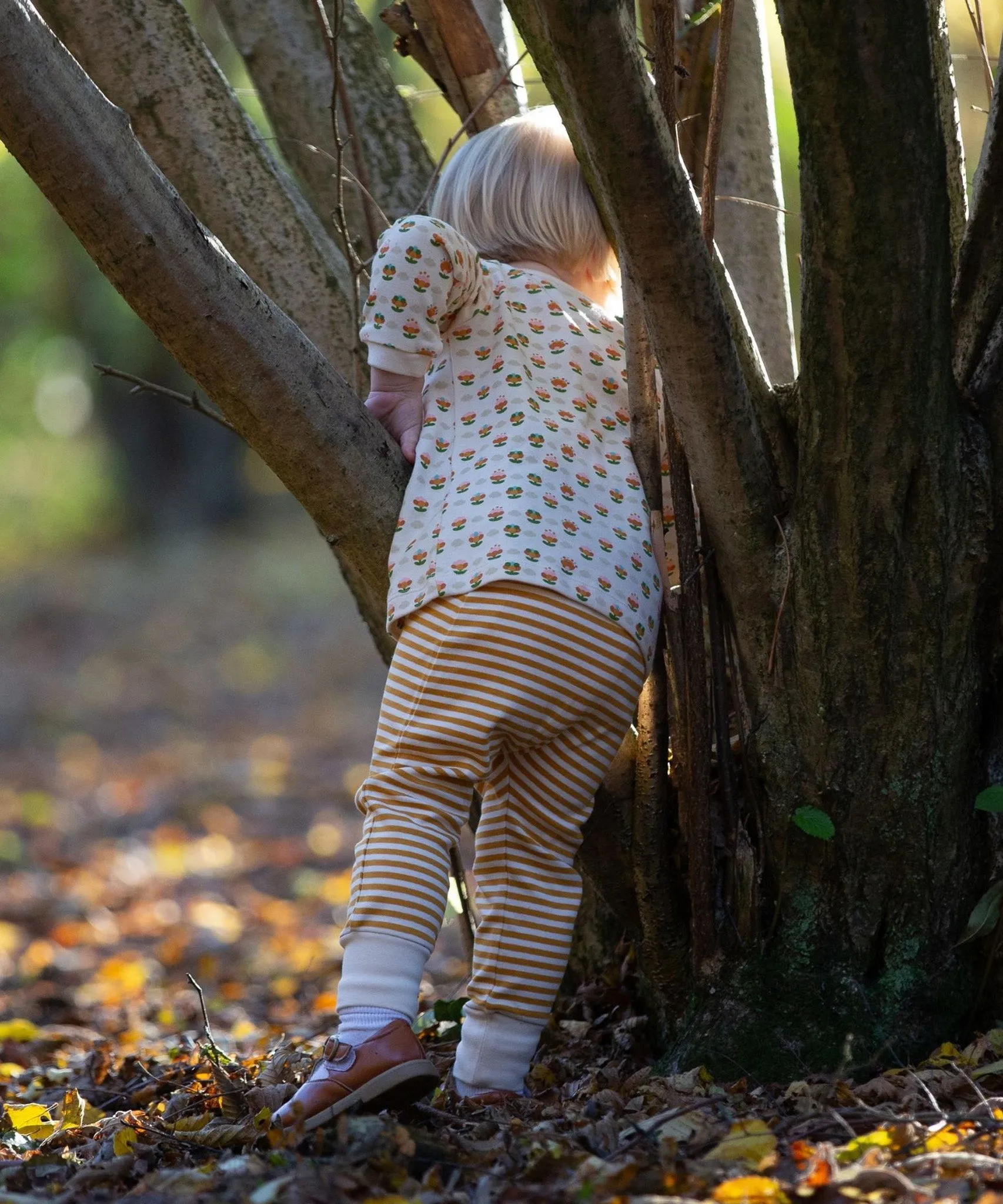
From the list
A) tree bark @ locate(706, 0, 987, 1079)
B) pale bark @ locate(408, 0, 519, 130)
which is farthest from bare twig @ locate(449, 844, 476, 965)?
pale bark @ locate(408, 0, 519, 130)

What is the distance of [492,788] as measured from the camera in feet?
7.36

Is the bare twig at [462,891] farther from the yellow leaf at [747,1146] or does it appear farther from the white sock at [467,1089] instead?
the yellow leaf at [747,1146]

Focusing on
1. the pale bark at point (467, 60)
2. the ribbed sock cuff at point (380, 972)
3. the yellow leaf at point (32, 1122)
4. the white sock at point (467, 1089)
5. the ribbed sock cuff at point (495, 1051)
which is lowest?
the yellow leaf at point (32, 1122)

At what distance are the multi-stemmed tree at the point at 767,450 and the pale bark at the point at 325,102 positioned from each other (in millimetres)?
417

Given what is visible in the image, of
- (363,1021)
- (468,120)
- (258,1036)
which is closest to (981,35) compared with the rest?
(468,120)

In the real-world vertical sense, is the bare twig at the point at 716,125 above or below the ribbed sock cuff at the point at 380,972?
above

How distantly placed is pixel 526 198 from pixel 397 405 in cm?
50

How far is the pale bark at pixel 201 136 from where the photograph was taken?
2.52m

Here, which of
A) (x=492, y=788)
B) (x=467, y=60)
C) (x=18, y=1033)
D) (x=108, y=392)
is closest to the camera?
(x=492, y=788)

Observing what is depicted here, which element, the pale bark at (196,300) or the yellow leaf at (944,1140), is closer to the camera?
the yellow leaf at (944,1140)

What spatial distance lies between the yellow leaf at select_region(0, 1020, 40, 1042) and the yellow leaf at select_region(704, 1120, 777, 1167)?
7.66 feet

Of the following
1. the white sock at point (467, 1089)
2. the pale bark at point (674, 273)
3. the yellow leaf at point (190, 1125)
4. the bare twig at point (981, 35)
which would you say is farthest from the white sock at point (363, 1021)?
the bare twig at point (981, 35)

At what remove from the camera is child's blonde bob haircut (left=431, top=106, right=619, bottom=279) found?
238 centimetres

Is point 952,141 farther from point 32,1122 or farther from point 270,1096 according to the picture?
point 32,1122
